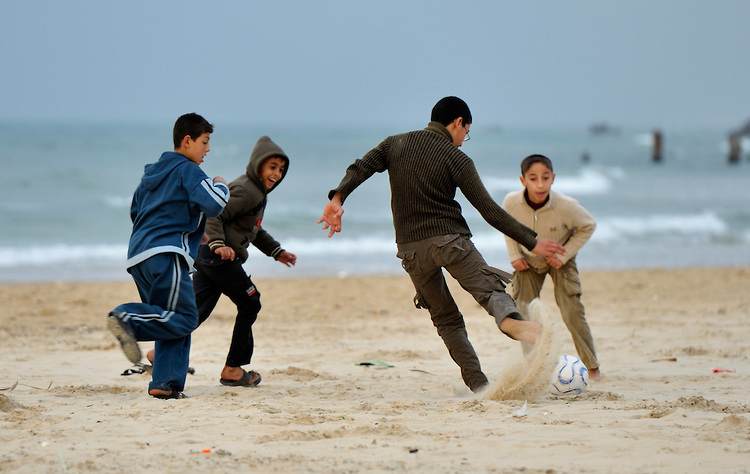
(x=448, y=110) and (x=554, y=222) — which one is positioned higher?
(x=448, y=110)

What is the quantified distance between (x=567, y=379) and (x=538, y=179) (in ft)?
4.28

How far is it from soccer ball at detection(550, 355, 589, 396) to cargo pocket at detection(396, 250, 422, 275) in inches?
39.1

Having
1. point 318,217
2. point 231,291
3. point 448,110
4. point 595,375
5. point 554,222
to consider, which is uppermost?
point 318,217

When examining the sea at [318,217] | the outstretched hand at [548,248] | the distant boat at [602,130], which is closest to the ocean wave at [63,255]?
the sea at [318,217]

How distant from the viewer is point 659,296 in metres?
10.1

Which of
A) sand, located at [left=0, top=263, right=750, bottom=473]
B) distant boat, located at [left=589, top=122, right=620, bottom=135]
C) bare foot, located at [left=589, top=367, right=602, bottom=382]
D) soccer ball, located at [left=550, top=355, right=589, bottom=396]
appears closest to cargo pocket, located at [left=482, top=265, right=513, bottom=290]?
sand, located at [left=0, top=263, right=750, bottom=473]

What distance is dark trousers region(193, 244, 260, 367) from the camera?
5.10m

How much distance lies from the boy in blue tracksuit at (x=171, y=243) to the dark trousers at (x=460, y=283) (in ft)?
3.92

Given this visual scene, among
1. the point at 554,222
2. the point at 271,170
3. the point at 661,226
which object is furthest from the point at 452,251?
the point at 661,226

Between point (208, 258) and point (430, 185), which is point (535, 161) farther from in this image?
point (208, 258)

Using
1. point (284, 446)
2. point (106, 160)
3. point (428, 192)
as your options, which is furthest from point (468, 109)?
point (106, 160)

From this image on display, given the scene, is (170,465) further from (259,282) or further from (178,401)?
(259,282)

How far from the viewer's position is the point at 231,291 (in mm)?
5168

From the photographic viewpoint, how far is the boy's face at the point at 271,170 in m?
5.04
